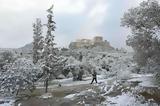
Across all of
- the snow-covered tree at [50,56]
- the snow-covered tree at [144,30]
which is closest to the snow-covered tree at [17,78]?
the snow-covered tree at [50,56]

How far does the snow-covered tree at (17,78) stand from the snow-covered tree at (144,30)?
1178cm

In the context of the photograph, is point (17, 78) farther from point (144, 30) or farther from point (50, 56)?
point (144, 30)

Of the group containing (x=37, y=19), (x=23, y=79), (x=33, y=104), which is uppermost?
(x=37, y=19)

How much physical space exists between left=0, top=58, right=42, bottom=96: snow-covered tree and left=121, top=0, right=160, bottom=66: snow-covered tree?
464 inches

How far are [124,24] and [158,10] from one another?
14.8 ft

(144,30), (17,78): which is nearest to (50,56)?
(17,78)

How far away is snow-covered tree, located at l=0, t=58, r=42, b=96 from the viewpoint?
40.8m

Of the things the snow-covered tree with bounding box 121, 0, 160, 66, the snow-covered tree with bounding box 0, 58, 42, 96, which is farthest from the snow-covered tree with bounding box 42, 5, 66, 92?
the snow-covered tree with bounding box 121, 0, 160, 66

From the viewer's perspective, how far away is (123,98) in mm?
34594

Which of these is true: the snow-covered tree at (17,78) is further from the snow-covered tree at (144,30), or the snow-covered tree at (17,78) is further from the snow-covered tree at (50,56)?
the snow-covered tree at (144,30)

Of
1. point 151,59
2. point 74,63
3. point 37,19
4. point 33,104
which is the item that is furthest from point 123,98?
point 37,19

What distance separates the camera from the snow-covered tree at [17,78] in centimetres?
4078

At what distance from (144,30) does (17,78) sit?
14815mm

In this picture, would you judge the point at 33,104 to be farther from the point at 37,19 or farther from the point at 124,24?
the point at 37,19
